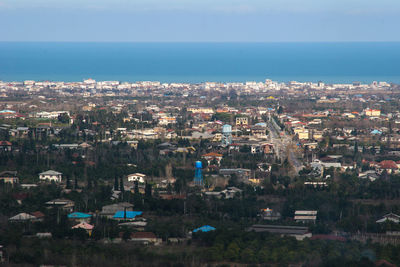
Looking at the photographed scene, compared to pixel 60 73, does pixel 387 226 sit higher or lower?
lower

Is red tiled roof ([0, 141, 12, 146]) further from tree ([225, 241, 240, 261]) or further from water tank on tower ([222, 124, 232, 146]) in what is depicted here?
tree ([225, 241, 240, 261])

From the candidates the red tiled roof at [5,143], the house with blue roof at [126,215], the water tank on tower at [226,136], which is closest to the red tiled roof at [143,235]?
the house with blue roof at [126,215]

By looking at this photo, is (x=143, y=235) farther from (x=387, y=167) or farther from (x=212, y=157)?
(x=387, y=167)

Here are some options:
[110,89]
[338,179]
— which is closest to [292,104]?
[110,89]

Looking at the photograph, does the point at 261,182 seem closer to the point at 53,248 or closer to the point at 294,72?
the point at 53,248

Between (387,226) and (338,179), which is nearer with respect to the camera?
(387,226)

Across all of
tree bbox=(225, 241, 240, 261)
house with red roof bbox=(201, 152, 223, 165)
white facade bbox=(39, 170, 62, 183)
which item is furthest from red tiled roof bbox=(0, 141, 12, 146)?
tree bbox=(225, 241, 240, 261)

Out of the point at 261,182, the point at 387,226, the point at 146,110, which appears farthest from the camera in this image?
the point at 146,110

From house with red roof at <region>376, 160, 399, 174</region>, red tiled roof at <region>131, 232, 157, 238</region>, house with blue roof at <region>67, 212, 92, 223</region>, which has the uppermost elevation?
house with red roof at <region>376, 160, 399, 174</region>
